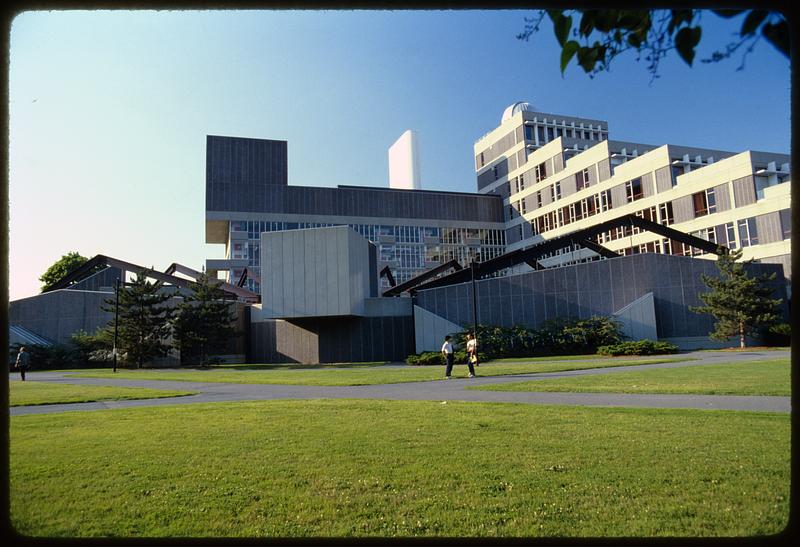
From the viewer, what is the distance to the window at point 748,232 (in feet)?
144

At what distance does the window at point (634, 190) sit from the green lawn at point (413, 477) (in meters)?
52.1

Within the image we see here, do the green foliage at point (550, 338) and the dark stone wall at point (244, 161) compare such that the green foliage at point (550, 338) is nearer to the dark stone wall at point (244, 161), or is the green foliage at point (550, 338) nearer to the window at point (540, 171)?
the window at point (540, 171)

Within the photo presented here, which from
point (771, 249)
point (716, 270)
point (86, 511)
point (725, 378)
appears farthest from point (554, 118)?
point (86, 511)

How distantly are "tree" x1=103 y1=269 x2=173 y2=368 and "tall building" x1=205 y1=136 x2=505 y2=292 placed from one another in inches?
1121

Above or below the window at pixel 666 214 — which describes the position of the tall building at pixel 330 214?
above

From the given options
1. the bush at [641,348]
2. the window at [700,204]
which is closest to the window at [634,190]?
the window at [700,204]

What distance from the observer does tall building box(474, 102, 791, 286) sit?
43.2m

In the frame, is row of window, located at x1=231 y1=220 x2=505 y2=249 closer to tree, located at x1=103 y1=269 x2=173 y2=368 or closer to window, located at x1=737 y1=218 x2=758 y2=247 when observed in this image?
tree, located at x1=103 y1=269 x2=173 y2=368

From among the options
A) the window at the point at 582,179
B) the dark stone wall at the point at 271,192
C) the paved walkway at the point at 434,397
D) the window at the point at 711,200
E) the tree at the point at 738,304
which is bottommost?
the paved walkway at the point at 434,397

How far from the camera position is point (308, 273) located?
1431 inches

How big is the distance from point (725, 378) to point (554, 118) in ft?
230

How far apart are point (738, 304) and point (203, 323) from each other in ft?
116

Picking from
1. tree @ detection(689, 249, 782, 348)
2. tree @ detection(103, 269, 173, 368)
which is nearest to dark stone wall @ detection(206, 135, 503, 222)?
tree @ detection(103, 269, 173, 368)

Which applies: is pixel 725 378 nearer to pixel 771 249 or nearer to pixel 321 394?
pixel 321 394
